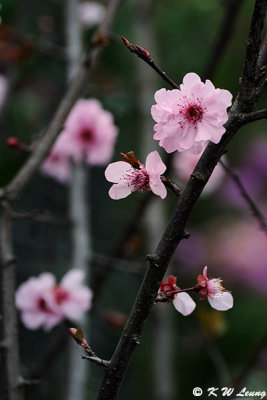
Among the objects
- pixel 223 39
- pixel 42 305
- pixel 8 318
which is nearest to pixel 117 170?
pixel 8 318

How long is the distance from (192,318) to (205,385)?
38cm

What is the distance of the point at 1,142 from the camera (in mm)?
2082

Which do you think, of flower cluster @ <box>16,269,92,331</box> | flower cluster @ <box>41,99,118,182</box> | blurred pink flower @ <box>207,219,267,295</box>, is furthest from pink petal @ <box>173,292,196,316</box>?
blurred pink flower @ <box>207,219,267,295</box>

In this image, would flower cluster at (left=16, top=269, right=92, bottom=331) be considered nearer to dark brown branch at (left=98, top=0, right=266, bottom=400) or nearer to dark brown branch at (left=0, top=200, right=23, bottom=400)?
dark brown branch at (left=0, top=200, right=23, bottom=400)

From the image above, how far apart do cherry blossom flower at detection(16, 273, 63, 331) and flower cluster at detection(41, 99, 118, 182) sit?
43cm

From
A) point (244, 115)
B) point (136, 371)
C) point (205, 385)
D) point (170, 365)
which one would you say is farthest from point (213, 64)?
point (136, 371)

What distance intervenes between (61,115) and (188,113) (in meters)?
0.52

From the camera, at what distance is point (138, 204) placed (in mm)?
1663

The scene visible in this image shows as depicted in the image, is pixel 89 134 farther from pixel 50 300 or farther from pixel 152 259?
pixel 152 259

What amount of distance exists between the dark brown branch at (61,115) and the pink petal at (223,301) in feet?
1.56

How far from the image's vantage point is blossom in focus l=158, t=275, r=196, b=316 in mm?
659

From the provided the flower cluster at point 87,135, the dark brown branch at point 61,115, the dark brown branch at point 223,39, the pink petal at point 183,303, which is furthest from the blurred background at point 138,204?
the pink petal at point 183,303

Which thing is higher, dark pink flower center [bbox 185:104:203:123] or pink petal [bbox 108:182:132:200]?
dark pink flower center [bbox 185:104:203:123]

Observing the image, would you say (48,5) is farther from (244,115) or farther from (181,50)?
(244,115)
